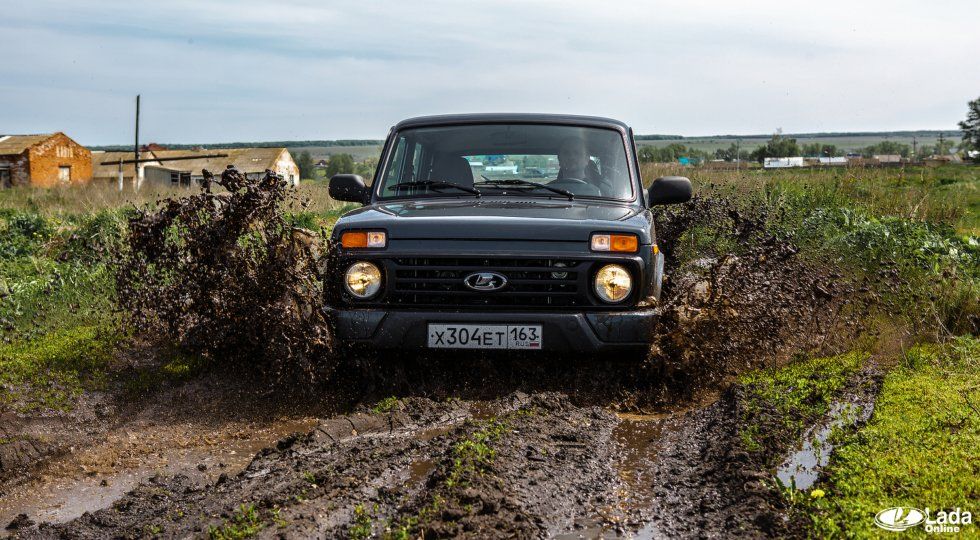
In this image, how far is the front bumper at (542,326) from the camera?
5793mm

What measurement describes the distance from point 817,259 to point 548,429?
18.9 ft

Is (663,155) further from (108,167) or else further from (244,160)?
(108,167)

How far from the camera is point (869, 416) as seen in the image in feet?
18.6

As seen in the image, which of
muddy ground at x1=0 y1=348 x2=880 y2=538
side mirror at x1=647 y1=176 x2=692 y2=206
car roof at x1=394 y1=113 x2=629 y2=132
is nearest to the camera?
muddy ground at x1=0 y1=348 x2=880 y2=538

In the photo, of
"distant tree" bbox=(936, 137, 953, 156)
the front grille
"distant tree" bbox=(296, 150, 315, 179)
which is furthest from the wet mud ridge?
"distant tree" bbox=(296, 150, 315, 179)

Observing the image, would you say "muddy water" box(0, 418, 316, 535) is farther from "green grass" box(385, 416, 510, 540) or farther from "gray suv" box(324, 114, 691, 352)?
"green grass" box(385, 416, 510, 540)

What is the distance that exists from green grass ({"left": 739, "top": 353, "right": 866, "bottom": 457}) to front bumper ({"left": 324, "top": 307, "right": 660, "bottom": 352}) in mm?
842

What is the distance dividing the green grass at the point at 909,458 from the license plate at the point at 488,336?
1.88 m

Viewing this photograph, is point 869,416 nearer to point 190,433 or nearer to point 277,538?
point 277,538

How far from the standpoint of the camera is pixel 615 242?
5805mm

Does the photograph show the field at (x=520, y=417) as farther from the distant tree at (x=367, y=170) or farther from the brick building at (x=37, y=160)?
the brick building at (x=37, y=160)

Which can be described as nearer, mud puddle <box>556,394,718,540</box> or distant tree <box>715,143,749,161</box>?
mud puddle <box>556,394,718,540</box>

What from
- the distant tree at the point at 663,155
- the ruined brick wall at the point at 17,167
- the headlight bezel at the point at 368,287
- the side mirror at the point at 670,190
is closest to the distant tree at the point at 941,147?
the distant tree at the point at 663,155

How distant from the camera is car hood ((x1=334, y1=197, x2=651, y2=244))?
5777mm
